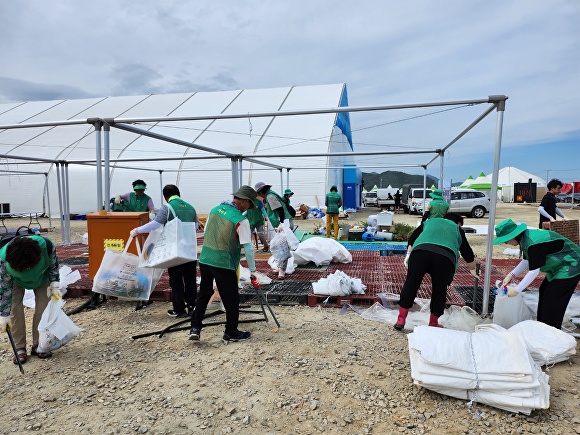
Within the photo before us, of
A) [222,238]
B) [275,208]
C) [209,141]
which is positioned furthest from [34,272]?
[209,141]

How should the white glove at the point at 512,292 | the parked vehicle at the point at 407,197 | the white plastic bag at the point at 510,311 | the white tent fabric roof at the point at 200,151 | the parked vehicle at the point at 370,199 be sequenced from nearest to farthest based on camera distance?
the white glove at the point at 512,292, the white plastic bag at the point at 510,311, the white tent fabric roof at the point at 200,151, the parked vehicle at the point at 407,197, the parked vehicle at the point at 370,199

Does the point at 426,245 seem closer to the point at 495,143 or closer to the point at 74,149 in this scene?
the point at 495,143

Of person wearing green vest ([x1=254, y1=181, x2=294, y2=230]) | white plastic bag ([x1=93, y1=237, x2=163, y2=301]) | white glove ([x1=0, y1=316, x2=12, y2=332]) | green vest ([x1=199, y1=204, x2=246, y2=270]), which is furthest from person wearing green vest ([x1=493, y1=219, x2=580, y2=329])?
person wearing green vest ([x1=254, y1=181, x2=294, y2=230])

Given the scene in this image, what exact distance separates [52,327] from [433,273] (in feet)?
11.2

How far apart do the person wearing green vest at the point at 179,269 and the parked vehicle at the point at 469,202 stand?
635 inches

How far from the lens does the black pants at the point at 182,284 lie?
169 inches

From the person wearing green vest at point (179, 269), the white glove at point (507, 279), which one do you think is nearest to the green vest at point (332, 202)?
the person wearing green vest at point (179, 269)

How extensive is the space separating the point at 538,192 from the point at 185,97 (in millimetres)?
31554

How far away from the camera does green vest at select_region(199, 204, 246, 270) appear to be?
344 cm

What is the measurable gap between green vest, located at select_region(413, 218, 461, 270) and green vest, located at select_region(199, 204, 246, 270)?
1733 millimetres

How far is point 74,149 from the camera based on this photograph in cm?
1955

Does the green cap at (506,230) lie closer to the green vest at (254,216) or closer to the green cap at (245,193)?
the green cap at (245,193)

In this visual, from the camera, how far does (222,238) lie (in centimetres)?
345

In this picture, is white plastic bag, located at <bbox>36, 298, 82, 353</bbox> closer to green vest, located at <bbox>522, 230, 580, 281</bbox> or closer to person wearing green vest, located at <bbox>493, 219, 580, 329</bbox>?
person wearing green vest, located at <bbox>493, 219, 580, 329</bbox>
